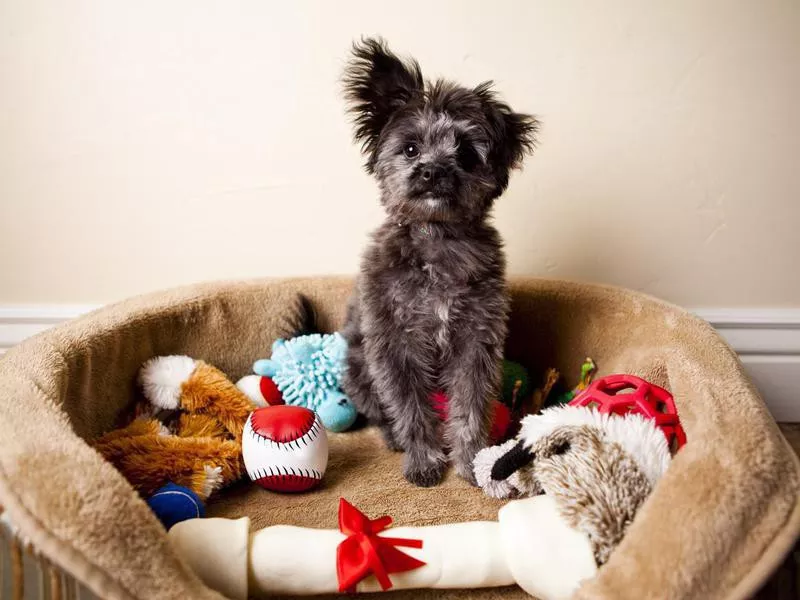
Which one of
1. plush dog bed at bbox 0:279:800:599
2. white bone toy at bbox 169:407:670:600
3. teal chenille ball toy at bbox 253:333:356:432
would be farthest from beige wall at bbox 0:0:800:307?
white bone toy at bbox 169:407:670:600

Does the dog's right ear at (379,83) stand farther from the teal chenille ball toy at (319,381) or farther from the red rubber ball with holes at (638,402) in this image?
the red rubber ball with holes at (638,402)

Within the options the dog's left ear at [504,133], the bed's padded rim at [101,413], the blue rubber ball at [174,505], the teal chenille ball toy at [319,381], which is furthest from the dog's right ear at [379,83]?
the blue rubber ball at [174,505]

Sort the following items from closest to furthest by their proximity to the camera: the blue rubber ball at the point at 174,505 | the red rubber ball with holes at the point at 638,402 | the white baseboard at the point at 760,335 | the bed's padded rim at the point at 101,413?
1. the bed's padded rim at the point at 101,413
2. the blue rubber ball at the point at 174,505
3. the red rubber ball with holes at the point at 638,402
4. the white baseboard at the point at 760,335

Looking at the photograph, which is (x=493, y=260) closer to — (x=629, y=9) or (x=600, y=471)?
(x=600, y=471)

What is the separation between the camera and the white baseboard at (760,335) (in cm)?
213

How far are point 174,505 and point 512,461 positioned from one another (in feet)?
2.15

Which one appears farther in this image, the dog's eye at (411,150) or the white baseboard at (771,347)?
the white baseboard at (771,347)

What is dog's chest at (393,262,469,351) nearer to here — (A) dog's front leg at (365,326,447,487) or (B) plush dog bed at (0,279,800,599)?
(A) dog's front leg at (365,326,447,487)

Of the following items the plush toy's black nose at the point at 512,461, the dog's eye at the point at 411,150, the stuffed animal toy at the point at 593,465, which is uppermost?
the dog's eye at the point at 411,150

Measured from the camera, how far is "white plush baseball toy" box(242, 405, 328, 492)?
4.34 ft

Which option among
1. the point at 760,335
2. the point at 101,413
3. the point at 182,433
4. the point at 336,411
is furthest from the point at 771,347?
the point at 101,413


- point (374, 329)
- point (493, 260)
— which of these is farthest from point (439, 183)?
point (374, 329)

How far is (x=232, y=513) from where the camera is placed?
132 cm

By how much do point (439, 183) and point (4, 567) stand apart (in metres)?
1.02
